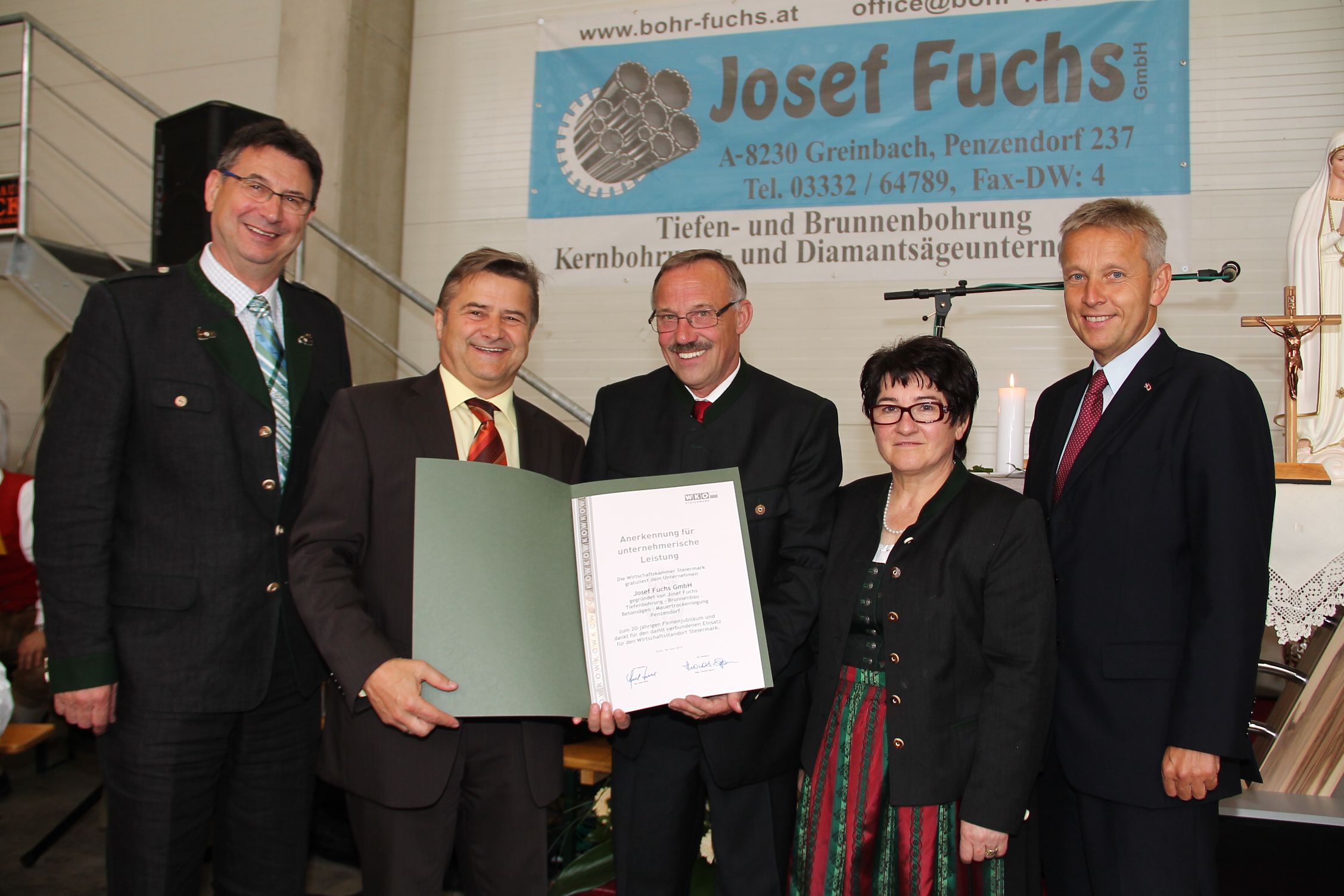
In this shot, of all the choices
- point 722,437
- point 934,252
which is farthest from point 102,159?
point 722,437

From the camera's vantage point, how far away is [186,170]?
357 centimetres

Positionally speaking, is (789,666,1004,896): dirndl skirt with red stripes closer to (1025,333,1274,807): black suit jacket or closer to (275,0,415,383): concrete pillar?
(1025,333,1274,807): black suit jacket

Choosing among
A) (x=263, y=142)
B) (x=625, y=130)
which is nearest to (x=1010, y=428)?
(x=263, y=142)

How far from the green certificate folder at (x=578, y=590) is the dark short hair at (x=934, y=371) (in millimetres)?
391

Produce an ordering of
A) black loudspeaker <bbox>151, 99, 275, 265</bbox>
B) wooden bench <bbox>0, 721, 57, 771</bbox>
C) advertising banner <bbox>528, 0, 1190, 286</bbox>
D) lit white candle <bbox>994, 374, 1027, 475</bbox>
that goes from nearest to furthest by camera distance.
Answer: lit white candle <bbox>994, 374, 1027, 475</bbox> < wooden bench <bbox>0, 721, 57, 771</bbox> < black loudspeaker <bbox>151, 99, 275, 265</bbox> < advertising banner <bbox>528, 0, 1190, 286</bbox>

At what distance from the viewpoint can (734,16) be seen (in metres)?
4.64

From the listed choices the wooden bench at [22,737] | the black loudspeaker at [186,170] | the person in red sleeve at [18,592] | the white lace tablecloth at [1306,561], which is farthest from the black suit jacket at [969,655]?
the person in red sleeve at [18,592]

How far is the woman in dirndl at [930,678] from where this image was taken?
157 cm

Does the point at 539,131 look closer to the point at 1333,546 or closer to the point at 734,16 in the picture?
the point at 734,16

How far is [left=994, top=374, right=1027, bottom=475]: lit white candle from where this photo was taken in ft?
8.80

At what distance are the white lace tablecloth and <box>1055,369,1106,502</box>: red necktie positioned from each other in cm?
69
